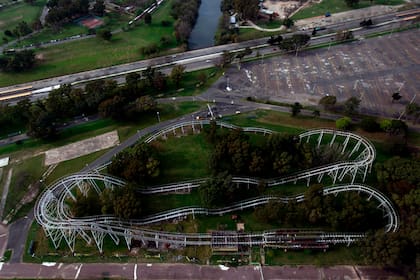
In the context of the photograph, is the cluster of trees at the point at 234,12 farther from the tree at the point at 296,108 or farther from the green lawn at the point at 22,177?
the green lawn at the point at 22,177

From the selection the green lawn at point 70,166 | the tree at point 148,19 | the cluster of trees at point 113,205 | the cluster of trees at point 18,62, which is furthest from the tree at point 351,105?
the cluster of trees at point 18,62

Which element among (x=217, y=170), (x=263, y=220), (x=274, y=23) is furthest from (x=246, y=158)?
(x=274, y=23)

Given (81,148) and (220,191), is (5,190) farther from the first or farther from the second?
(220,191)

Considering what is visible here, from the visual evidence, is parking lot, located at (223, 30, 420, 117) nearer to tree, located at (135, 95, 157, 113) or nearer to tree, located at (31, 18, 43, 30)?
tree, located at (135, 95, 157, 113)

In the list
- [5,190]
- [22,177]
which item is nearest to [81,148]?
[22,177]

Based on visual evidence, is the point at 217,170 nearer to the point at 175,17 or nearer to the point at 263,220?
the point at 263,220

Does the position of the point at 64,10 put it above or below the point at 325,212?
above
